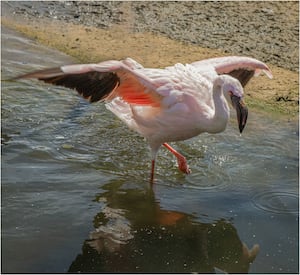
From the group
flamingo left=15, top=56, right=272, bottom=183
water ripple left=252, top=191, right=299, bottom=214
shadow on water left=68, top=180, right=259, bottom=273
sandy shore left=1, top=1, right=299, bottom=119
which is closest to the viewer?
shadow on water left=68, top=180, right=259, bottom=273

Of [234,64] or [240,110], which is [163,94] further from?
[234,64]

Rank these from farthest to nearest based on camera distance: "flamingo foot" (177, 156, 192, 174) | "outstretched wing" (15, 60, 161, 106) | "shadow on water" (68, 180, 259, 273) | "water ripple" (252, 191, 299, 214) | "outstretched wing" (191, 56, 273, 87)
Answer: "outstretched wing" (191, 56, 273, 87) → "flamingo foot" (177, 156, 192, 174) → "water ripple" (252, 191, 299, 214) → "outstretched wing" (15, 60, 161, 106) → "shadow on water" (68, 180, 259, 273)

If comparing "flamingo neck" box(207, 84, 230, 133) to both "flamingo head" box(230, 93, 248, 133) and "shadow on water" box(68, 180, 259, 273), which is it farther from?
"shadow on water" box(68, 180, 259, 273)

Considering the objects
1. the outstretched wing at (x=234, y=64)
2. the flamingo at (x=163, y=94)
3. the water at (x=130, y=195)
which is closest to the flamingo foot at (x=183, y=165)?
the flamingo at (x=163, y=94)

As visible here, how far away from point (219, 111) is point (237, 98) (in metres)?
0.21

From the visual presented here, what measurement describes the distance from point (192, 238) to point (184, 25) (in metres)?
6.38

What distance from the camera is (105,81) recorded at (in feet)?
17.4

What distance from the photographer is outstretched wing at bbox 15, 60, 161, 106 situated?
4.87 meters

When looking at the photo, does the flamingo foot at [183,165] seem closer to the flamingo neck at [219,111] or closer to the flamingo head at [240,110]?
the flamingo neck at [219,111]

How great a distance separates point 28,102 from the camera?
710 centimetres

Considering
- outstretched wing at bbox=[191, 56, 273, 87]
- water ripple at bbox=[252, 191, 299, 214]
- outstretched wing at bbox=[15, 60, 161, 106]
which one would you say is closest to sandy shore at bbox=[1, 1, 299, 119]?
outstretched wing at bbox=[191, 56, 273, 87]

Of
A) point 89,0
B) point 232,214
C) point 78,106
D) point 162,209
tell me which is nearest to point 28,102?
point 78,106

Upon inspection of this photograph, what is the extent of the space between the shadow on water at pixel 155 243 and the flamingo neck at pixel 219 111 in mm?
842

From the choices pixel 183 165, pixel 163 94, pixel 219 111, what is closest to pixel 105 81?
→ pixel 163 94
